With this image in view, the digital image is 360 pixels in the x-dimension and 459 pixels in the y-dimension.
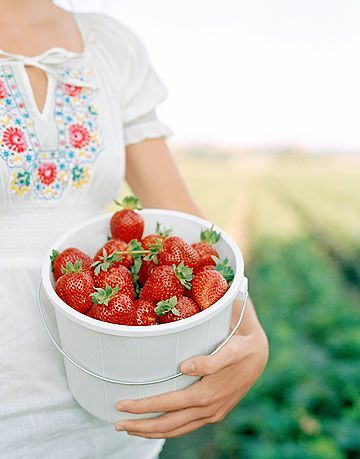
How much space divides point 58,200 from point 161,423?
372mm

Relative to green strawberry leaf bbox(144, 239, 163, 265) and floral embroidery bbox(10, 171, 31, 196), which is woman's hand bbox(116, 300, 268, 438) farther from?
floral embroidery bbox(10, 171, 31, 196)

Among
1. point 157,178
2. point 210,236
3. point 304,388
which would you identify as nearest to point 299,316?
point 304,388

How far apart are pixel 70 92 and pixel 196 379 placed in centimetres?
50

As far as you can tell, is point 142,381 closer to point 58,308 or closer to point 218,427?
point 58,308

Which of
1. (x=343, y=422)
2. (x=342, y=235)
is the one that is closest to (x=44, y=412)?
(x=343, y=422)

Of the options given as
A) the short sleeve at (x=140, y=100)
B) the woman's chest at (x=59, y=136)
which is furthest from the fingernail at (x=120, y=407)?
the short sleeve at (x=140, y=100)

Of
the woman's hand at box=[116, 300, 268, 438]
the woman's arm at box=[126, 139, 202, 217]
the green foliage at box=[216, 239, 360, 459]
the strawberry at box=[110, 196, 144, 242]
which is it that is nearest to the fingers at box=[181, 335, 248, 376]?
the woman's hand at box=[116, 300, 268, 438]

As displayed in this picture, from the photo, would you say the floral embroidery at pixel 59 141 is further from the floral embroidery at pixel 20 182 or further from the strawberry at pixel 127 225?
the strawberry at pixel 127 225

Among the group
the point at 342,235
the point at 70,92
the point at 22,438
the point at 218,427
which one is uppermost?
the point at 70,92

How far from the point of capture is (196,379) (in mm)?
787

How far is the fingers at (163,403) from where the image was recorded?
75 centimetres

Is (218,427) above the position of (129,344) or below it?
below

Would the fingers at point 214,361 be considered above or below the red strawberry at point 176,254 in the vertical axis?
below

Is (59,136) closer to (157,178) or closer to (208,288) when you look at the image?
(157,178)
